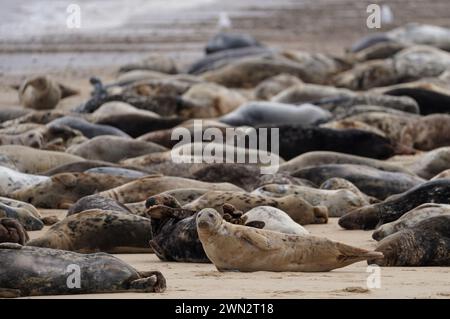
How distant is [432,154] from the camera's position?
967 centimetres

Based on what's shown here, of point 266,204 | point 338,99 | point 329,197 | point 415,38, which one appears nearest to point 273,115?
point 338,99

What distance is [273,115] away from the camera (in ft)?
39.9

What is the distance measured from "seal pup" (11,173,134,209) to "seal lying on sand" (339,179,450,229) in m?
1.85

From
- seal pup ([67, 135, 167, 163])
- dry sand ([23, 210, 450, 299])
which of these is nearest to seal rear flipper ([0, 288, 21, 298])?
dry sand ([23, 210, 450, 299])

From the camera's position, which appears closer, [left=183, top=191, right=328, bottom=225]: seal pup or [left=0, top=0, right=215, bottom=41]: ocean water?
[left=183, top=191, right=328, bottom=225]: seal pup

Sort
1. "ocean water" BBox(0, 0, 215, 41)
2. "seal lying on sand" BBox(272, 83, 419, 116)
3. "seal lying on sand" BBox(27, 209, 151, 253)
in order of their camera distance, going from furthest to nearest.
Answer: "ocean water" BBox(0, 0, 215, 41) → "seal lying on sand" BBox(272, 83, 419, 116) → "seal lying on sand" BBox(27, 209, 151, 253)

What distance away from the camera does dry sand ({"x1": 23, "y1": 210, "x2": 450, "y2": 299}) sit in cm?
483

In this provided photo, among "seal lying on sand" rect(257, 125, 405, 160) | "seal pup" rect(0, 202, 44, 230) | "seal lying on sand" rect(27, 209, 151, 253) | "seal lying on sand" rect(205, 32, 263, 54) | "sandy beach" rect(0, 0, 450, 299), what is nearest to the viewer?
"sandy beach" rect(0, 0, 450, 299)

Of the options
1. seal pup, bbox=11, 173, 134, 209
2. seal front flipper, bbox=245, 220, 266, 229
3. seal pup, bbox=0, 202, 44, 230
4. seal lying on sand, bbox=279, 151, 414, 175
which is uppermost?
seal front flipper, bbox=245, 220, 266, 229

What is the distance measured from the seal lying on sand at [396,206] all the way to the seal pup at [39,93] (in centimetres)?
749

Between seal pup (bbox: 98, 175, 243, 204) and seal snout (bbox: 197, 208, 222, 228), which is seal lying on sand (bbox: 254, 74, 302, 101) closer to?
seal pup (bbox: 98, 175, 243, 204)


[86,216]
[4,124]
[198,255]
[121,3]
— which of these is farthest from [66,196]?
[121,3]

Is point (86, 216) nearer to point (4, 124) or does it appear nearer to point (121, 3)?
point (4, 124)
